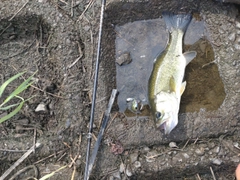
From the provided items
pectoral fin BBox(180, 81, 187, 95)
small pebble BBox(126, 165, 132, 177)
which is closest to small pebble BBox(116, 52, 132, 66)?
pectoral fin BBox(180, 81, 187, 95)

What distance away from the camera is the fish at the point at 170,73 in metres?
2.72

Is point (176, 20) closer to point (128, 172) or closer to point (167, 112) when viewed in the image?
point (167, 112)

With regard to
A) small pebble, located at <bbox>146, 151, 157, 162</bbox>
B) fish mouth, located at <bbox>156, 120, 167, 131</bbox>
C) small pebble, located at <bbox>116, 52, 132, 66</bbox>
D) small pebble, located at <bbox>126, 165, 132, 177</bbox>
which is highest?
small pebble, located at <bbox>116, 52, 132, 66</bbox>

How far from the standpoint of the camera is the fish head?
8.79 feet

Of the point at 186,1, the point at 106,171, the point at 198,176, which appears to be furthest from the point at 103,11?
the point at 198,176

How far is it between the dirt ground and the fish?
0.12 metres

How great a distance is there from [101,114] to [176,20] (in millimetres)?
1153

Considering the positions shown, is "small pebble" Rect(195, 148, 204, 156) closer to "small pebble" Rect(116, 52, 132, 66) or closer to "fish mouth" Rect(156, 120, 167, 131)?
"fish mouth" Rect(156, 120, 167, 131)

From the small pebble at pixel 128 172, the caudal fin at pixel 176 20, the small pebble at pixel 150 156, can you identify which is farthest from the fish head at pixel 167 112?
the caudal fin at pixel 176 20

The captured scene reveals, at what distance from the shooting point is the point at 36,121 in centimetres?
285

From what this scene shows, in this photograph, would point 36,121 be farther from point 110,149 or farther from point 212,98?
point 212,98

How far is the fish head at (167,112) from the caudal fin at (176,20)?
2.14 feet

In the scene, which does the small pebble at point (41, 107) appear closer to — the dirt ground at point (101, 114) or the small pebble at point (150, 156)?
the dirt ground at point (101, 114)

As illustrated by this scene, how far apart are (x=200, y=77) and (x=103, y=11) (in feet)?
3.66
